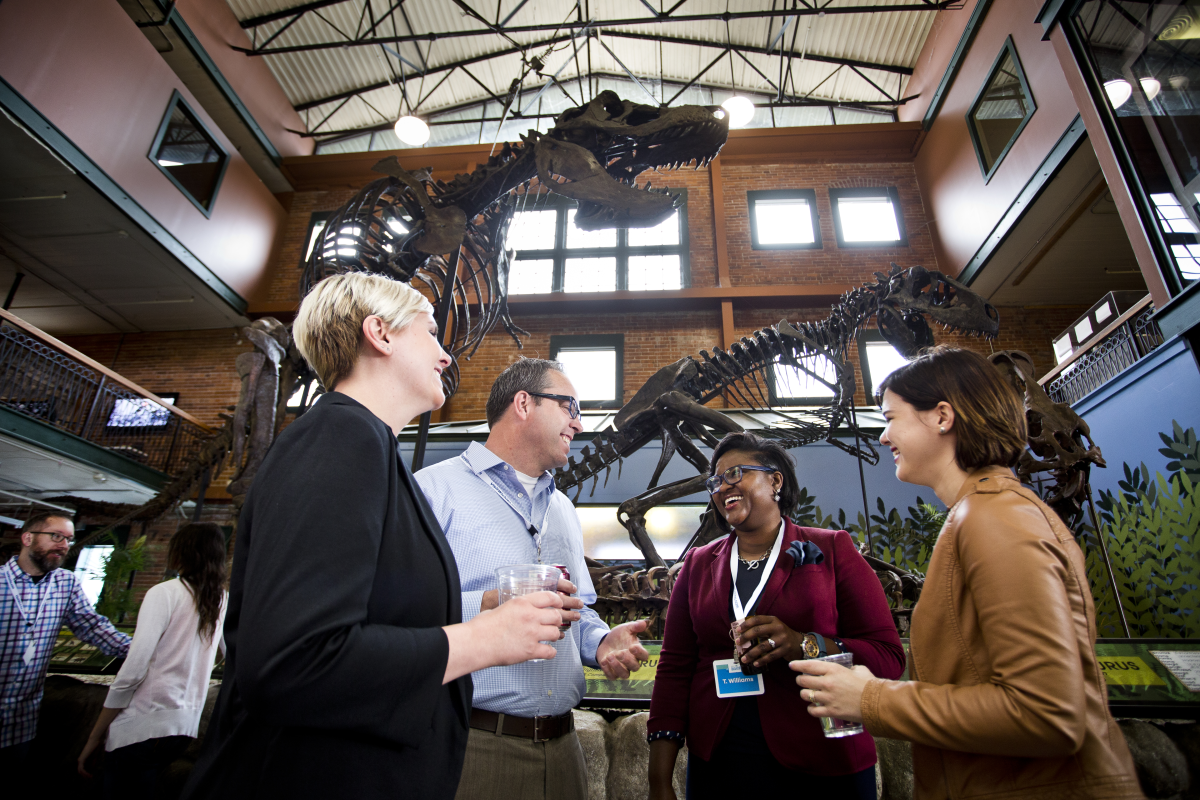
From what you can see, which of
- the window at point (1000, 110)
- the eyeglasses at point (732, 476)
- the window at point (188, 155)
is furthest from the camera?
the window at point (188, 155)

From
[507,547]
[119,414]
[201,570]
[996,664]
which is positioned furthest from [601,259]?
[996,664]

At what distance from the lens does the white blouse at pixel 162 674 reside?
8.30 ft

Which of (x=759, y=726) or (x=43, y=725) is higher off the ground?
(x=759, y=726)

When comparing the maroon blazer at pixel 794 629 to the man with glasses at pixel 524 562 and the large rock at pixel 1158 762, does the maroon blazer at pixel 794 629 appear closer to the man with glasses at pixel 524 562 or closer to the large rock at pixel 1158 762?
the man with glasses at pixel 524 562

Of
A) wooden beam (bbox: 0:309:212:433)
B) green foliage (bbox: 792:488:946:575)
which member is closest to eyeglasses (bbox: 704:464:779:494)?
green foliage (bbox: 792:488:946:575)

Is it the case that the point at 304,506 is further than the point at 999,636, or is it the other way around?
the point at 999,636

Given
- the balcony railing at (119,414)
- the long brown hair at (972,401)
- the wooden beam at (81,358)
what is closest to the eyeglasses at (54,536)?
the long brown hair at (972,401)

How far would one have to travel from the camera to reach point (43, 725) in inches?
139

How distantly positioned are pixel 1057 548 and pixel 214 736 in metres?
1.48

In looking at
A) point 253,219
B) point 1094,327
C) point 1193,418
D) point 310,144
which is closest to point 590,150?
point 1193,418

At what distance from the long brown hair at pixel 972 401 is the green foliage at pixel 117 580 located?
8963 mm

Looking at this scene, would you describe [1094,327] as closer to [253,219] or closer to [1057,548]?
[1057,548]

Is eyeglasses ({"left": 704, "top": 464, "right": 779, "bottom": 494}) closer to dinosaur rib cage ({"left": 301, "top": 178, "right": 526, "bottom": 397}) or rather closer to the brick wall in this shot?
dinosaur rib cage ({"left": 301, "top": 178, "right": 526, "bottom": 397})

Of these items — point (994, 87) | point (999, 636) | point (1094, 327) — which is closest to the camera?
point (999, 636)
